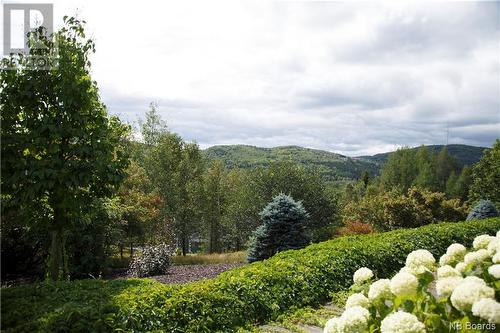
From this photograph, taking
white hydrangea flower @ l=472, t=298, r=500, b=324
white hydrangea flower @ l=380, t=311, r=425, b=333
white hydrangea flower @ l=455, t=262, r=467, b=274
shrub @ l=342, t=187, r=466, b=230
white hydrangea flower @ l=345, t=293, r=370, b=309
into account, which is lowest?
shrub @ l=342, t=187, r=466, b=230

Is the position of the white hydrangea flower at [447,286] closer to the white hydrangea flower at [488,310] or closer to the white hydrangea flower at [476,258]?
the white hydrangea flower at [488,310]

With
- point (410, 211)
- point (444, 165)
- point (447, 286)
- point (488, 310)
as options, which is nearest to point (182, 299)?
point (447, 286)

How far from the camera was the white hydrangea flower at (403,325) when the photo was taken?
2.12 metres

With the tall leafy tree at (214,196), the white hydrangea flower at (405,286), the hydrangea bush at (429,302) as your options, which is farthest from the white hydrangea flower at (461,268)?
the tall leafy tree at (214,196)

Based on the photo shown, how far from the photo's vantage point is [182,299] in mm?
5320

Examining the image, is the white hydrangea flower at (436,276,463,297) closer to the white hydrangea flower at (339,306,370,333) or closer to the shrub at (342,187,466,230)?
the white hydrangea flower at (339,306,370,333)

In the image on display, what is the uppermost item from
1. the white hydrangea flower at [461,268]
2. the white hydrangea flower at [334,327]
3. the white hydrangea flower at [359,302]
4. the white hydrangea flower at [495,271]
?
the white hydrangea flower at [495,271]

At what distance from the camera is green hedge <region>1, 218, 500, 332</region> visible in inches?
185

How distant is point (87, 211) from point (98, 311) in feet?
8.28

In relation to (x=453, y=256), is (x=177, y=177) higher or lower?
higher

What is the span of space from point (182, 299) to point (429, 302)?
3.70 meters

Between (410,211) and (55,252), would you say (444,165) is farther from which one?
(55,252)

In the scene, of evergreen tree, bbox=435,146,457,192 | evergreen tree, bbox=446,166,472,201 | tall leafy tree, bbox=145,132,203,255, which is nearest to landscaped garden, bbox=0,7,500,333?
tall leafy tree, bbox=145,132,203,255

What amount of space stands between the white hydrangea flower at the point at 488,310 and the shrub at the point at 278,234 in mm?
13365
